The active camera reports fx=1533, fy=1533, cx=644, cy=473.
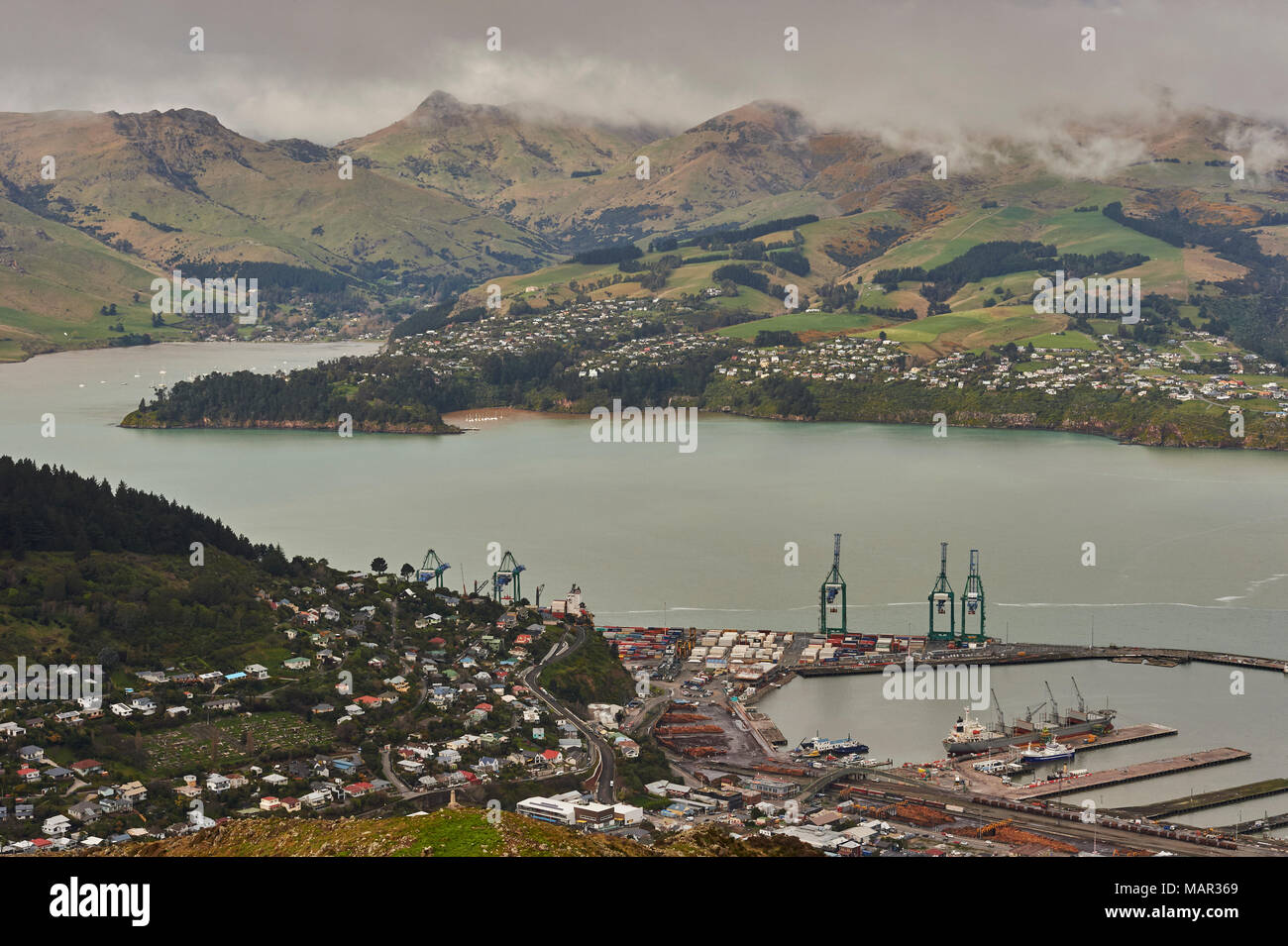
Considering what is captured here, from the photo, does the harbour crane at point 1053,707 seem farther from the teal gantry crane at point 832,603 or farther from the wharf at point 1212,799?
the teal gantry crane at point 832,603

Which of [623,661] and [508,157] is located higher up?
[508,157]

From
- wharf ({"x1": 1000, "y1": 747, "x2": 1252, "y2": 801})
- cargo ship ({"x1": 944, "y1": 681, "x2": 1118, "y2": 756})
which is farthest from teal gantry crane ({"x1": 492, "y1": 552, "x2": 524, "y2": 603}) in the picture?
wharf ({"x1": 1000, "y1": 747, "x2": 1252, "y2": 801})

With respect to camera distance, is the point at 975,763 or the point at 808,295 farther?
the point at 808,295

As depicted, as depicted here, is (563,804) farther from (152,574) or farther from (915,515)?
(915,515)

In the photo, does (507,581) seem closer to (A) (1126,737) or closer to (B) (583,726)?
(B) (583,726)

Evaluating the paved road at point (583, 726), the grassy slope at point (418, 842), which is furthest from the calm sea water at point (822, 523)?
the grassy slope at point (418, 842)

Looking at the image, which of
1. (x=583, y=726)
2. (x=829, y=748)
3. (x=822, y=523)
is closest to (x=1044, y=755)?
(x=829, y=748)

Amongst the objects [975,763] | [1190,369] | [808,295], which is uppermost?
[808,295]
